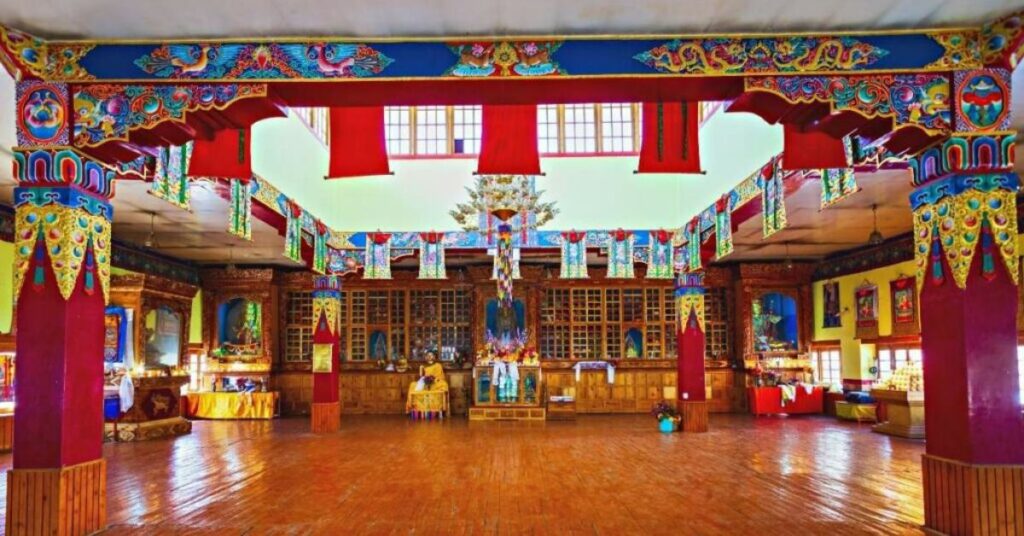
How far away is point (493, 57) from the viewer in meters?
5.88

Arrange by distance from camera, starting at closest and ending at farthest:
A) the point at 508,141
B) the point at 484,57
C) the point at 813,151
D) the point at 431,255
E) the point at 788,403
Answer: the point at 484,57, the point at 813,151, the point at 508,141, the point at 431,255, the point at 788,403

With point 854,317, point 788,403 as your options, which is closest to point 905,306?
point 854,317

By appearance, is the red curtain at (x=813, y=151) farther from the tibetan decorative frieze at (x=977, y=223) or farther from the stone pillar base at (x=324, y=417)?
the stone pillar base at (x=324, y=417)

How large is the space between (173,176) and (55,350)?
90.8 inches

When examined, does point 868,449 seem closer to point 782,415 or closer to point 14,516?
point 782,415

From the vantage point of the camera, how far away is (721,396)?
1888 centimetres

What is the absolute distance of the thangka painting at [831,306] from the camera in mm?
17422

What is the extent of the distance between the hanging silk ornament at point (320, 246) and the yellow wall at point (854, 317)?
1093 cm

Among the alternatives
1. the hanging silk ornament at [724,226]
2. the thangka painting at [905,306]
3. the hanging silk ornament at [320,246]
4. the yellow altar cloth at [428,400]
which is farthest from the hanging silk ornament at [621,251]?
the yellow altar cloth at [428,400]

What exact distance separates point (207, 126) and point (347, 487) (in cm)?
421

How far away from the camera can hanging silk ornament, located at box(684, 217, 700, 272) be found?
13555 millimetres

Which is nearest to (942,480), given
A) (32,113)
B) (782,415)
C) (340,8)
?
(340,8)

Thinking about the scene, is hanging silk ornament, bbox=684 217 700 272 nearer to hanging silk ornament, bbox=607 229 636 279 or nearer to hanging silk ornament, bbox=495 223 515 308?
hanging silk ornament, bbox=607 229 636 279

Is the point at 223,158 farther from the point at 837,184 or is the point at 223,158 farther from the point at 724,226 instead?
the point at 724,226
